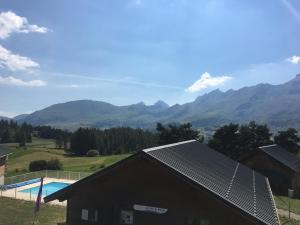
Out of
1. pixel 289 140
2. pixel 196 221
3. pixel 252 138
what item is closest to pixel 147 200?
pixel 196 221

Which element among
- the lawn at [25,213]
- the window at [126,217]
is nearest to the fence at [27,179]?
the lawn at [25,213]

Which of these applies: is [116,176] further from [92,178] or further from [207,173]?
[207,173]

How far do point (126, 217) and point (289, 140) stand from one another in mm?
59418

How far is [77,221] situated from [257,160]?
34.4 m

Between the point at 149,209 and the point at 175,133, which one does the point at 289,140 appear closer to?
the point at 175,133

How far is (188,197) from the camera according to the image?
17.1 meters

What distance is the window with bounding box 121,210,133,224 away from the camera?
18.2 meters

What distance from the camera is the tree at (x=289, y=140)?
71.1 meters

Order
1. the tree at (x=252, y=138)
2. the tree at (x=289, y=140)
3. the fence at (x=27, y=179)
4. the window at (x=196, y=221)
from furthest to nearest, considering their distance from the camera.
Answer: the tree at (x=289, y=140), the tree at (x=252, y=138), the fence at (x=27, y=179), the window at (x=196, y=221)

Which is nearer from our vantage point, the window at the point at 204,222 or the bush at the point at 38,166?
the window at the point at 204,222

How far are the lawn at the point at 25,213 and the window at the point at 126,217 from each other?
9.94m

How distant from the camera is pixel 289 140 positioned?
235 feet

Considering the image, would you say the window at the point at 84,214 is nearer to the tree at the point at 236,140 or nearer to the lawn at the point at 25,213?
the lawn at the point at 25,213

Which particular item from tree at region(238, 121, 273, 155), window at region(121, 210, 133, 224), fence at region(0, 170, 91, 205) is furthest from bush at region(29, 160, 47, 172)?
window at region(121, 210, 133, 224)
